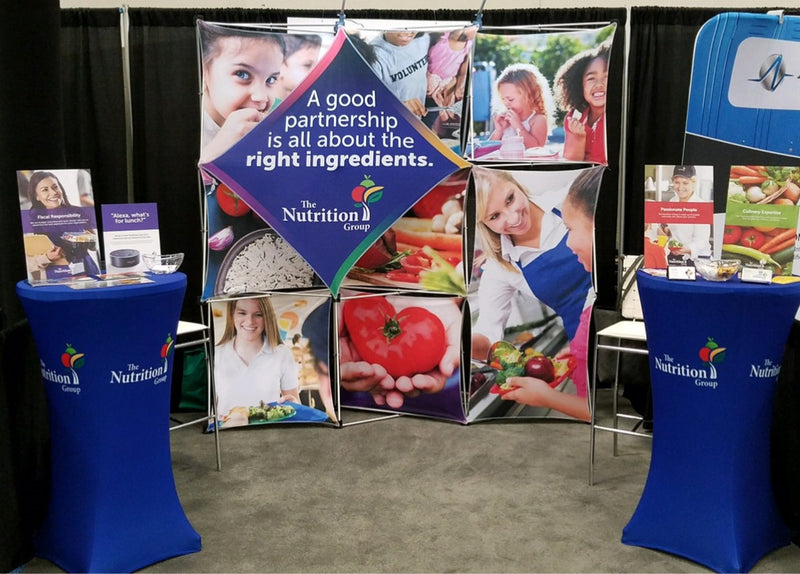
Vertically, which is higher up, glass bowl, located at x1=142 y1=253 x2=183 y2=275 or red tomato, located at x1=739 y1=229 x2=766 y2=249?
red tomato, located at x1=739 y1=229 x2=766 y2=249

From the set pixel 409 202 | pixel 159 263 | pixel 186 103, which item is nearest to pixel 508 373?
pixel 409 202

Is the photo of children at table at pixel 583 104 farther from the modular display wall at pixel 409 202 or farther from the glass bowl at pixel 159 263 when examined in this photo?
the glass bowl at pixel 159 263

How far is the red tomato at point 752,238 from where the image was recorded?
8.92 feet

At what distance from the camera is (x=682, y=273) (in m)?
2.61

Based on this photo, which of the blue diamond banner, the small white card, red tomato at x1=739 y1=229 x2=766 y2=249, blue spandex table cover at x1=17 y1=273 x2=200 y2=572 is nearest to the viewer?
blue spandex table cover at x1=17 y1=273 x2=200 y2=572

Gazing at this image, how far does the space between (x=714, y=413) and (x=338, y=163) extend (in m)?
2.15

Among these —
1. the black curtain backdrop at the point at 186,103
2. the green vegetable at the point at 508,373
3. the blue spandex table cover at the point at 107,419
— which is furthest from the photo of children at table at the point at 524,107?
the blue spandex table cover at the point at 107,419

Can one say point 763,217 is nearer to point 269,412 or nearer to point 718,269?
point 718,269

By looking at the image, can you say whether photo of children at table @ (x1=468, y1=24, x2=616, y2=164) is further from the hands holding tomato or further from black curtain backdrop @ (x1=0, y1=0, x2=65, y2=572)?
black curtain backdrop @ (x1=0, y1=0, x2=65, y2=572)

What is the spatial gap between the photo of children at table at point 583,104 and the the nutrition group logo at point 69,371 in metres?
2.54

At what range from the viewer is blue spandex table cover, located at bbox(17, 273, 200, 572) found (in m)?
2.48

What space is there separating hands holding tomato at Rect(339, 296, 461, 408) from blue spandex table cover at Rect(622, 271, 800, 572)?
5.13 feet

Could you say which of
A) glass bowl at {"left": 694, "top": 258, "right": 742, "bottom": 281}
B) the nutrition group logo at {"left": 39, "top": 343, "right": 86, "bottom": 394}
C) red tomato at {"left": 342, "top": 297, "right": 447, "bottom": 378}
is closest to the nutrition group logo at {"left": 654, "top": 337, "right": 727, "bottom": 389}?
glass bowl at {"left": 694, "top": 258, "right": 742, "bottom": 281}

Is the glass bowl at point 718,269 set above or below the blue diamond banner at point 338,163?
below
